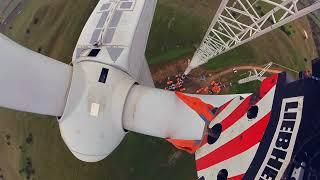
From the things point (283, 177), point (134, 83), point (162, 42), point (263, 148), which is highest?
point (162, 42)

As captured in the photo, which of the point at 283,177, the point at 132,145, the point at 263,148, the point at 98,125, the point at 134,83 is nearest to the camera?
the point at 283,177

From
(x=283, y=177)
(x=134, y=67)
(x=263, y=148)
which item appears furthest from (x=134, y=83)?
(x=283, y=177)

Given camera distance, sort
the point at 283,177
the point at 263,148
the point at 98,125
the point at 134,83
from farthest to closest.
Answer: the point at 134,83, the point at 98,125, the point at 263,148, the point at 283,177

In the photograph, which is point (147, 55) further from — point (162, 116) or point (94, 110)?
point (94, 110)

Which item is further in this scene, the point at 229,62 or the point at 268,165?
the point at 229,62

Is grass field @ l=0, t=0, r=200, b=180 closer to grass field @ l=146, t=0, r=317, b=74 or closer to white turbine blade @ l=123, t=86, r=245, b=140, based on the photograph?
grass field @ l=146, t=0, r=317, b=74

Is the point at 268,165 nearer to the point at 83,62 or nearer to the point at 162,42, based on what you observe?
the point at 83,62
